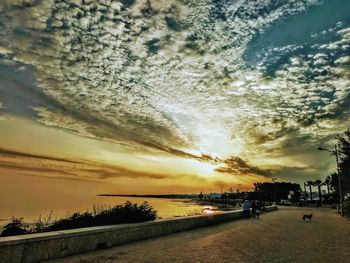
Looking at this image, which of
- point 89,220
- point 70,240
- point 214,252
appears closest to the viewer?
point 70,240

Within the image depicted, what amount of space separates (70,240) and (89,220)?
4051 millimetres

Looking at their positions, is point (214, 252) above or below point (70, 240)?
below

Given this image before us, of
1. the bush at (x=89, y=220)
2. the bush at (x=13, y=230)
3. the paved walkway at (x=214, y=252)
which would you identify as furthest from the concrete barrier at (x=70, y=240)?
the bush at (x=13, y=230)

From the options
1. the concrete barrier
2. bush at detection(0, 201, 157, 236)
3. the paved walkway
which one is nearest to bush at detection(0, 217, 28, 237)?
bush at detection(0, 201, 157, 236)

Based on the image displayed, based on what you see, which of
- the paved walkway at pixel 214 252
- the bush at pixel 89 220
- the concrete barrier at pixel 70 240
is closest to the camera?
the concrete barrier at pixel 70 240

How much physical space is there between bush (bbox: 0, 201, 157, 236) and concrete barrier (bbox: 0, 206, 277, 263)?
3.13 ft

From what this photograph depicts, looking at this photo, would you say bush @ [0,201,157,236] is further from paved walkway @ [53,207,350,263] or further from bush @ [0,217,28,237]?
paved walkway @ [53,207,350,263]

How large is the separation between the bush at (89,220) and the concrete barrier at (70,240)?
3.13 ft

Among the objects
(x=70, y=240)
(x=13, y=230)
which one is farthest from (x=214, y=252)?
(x=13, y=230)

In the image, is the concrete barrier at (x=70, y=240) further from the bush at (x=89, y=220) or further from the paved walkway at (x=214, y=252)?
the bush at (x=89, y=220)

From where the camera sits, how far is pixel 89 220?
13.7 m

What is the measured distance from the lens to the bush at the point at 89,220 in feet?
41.5

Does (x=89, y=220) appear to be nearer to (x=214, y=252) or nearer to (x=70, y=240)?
(x=70, y=240)

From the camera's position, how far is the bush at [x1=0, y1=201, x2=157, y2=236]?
12.7 metres
